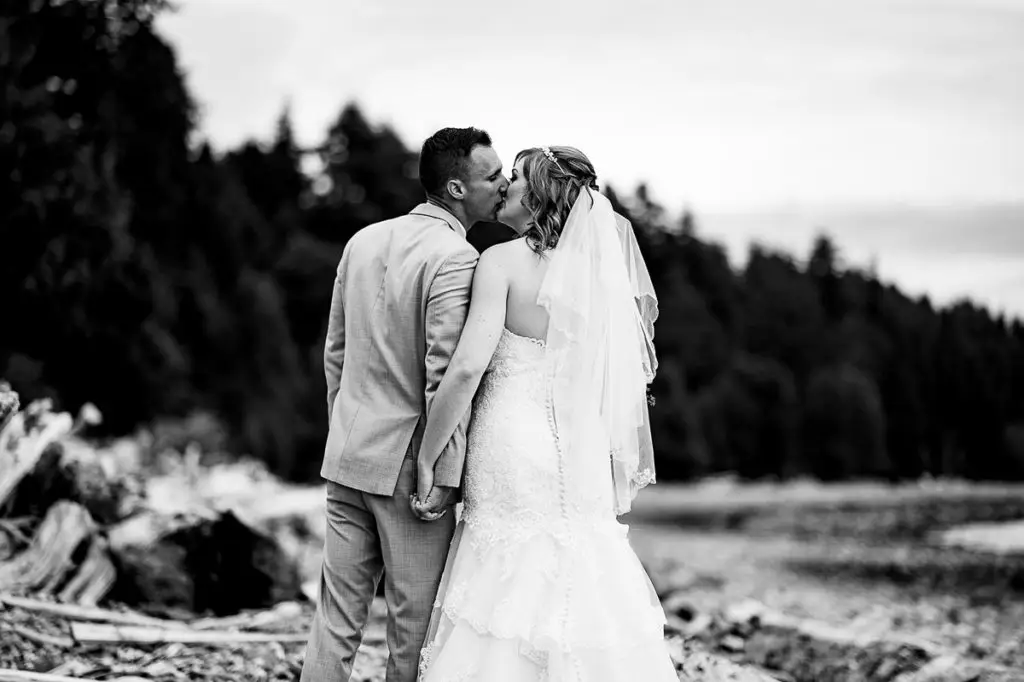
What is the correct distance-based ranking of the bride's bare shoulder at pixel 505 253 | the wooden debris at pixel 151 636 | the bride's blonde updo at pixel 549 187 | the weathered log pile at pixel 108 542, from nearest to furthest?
1. the bride's bare shoulder at pixel 505 253
2. the bride's blonde updo at pixel 549 187
3. the wooden debris at pixel 151 636
4. the weathered log pile at pixel 108 542

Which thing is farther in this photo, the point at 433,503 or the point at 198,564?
the point at 198,564

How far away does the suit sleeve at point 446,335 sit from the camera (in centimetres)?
427

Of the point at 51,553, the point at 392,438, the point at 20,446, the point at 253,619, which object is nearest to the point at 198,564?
the point at 253,619

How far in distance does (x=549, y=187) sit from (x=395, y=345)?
92 cm

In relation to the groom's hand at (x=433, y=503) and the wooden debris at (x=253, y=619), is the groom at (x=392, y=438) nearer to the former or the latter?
the groom's hand at (x=433, y=503)

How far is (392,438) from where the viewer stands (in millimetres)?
4281

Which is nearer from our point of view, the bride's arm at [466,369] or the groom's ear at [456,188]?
the bride's arm at [466,369]

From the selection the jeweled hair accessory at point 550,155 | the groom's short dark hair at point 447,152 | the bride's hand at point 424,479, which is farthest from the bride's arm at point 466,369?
the jeweled hair accessory at point 550,155

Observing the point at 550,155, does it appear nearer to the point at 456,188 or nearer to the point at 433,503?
the point at 456,188

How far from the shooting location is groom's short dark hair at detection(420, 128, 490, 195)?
4469mm

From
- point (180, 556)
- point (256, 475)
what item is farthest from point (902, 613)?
point (256, 475)

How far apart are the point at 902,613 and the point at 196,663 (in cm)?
841

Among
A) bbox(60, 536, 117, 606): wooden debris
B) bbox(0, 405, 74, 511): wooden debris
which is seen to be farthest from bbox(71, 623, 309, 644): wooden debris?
bbox(0, 405, 74, 511): wooden debris

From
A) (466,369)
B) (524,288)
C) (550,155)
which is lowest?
(466,369)
